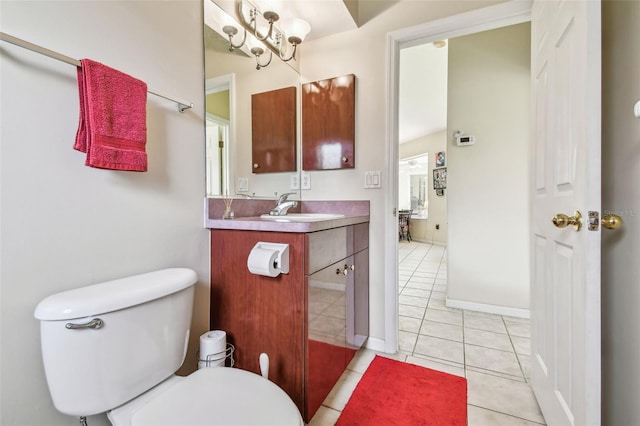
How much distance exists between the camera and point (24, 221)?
0.78 m

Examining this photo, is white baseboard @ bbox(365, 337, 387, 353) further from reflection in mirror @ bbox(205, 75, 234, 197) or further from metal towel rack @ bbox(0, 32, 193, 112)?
metal towel rack @ bbox(0, 32, 193, 112)

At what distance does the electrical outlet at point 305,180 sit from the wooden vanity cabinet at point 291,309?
2.35 feet

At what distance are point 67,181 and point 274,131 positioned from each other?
127 centimetres

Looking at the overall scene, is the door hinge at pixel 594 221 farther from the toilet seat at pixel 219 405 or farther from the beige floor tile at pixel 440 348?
the beige floor tile at pixel 440 348

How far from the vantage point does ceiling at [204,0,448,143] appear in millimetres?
1684

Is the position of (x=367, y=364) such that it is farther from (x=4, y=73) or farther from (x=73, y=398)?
(x=4, y=73)

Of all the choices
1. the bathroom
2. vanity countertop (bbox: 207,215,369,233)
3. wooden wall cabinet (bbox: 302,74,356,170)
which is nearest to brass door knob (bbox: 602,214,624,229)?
the bathroom

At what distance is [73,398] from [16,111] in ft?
2.61

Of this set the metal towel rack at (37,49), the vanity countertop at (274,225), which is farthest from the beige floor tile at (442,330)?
the metal towel rack at (37,49)

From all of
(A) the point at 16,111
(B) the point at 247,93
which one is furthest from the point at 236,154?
(A) the point at 16,111

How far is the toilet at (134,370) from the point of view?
28.5 inches

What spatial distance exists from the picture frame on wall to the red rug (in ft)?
18.8

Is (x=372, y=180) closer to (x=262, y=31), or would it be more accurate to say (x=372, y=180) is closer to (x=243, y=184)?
(x=243, y=184)

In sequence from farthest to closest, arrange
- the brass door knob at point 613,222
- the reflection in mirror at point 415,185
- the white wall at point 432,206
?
the reflection in mirror at point 415,185 < the white wall at point 432,206 < the brass door knob at point 613,222
